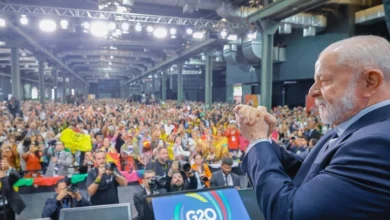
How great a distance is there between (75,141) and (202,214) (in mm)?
6226

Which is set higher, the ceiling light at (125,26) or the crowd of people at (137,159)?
the ceiling light at (125,26)

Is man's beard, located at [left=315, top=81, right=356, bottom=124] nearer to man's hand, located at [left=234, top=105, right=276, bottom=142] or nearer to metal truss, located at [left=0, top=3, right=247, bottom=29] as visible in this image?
man's hand, located at [left=234, top=105, right=276, bottom=142]

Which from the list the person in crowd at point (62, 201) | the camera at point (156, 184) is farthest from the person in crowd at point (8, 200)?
the camera at point (156, 184)

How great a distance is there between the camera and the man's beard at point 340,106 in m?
0.97

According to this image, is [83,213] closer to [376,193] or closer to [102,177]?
[102,177]

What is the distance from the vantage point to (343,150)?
34.6 inches

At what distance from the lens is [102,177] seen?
4.88 m

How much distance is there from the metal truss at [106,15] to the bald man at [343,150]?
1238 centimetres

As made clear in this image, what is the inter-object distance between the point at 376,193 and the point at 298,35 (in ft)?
58.5

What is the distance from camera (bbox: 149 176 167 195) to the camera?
4.65m

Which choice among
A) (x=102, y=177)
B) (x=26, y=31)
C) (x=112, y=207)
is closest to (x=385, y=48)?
(x=112, y=207)

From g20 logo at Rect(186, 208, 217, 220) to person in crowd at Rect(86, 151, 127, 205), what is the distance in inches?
104

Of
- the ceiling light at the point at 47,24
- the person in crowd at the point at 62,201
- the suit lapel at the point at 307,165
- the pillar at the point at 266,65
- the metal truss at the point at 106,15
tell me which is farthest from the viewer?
the ceiling light at the point at 47,24

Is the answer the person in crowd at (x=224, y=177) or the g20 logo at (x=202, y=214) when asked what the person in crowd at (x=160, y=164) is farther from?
the g20 logo at (x=202, y=214)
